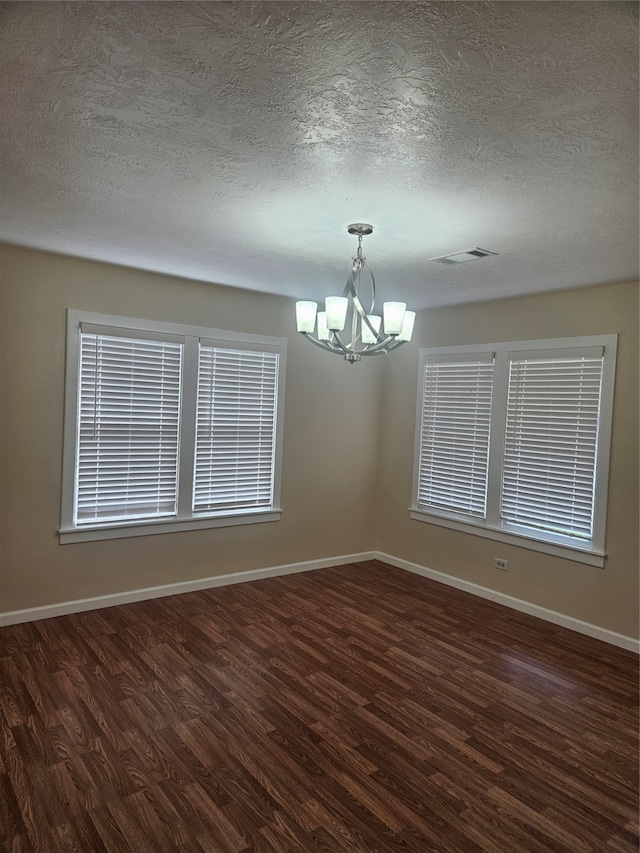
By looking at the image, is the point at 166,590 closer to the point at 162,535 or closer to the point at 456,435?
the point at 162,535

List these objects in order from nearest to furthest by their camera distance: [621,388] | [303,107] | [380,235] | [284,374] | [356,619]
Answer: [303,107] < [380,235] < [621,388] < [356,619] < [284,374]

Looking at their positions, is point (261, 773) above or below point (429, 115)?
below

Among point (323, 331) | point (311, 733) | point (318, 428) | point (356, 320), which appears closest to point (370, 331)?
point (356, 320)

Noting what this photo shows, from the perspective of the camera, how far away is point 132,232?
3.50 meters

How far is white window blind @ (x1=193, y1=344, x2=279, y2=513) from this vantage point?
16.4 feet

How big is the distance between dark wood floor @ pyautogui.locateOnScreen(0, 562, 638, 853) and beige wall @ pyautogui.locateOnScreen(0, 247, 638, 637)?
0.37 m

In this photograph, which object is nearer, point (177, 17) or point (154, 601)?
point (177, 17)

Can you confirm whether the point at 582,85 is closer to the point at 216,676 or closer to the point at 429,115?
the point at 429,115

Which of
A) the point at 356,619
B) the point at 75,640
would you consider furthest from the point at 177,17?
the point at 356,619

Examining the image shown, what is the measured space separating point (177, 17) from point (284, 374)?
3.94 meters

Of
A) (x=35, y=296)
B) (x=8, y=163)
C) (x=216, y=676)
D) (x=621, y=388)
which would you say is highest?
(x=8, y=163)

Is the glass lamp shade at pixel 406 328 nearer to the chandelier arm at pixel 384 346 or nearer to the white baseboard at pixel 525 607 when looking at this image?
the chandelier arm at pixel 384 346

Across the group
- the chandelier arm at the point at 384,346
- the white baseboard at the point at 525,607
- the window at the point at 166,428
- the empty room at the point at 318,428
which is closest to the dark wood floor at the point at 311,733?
the empty room at the point at 318,428

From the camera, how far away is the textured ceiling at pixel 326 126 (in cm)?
155
